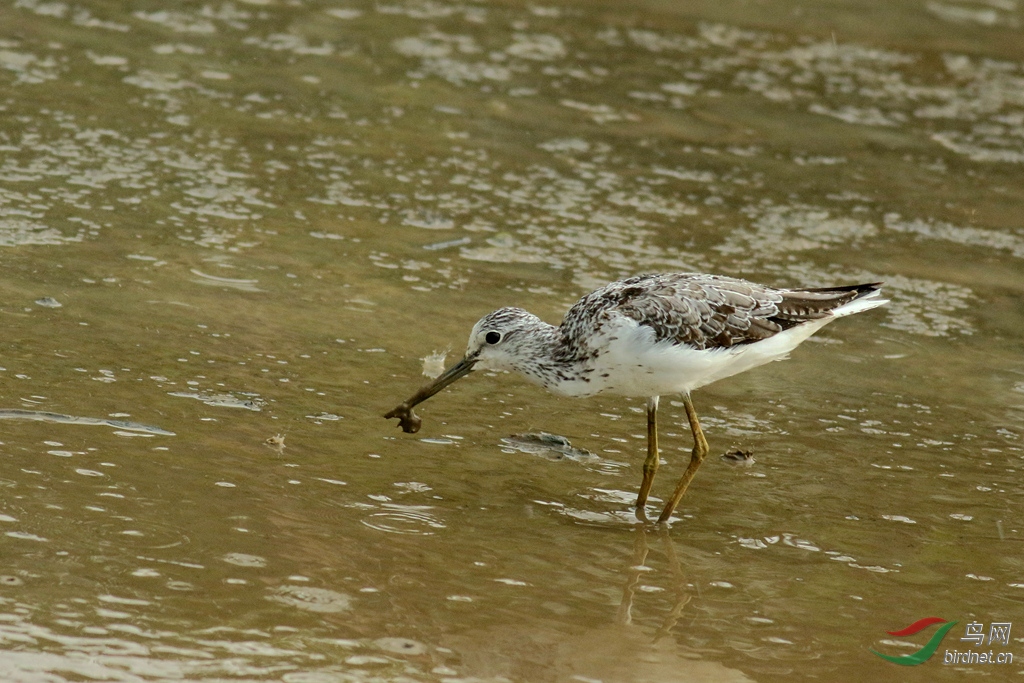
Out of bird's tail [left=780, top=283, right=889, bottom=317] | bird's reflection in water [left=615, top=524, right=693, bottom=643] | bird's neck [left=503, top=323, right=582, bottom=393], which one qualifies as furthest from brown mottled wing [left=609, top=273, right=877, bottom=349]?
bird's reflection in water [left=615, top=524, right=693, bottom=643]

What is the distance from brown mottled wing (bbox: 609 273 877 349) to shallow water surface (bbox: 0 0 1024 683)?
0.88 m

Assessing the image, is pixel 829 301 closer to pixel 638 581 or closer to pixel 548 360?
pixel 548 360

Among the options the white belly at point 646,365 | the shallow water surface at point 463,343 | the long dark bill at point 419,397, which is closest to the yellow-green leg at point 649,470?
the shallow water surface at point 463,343

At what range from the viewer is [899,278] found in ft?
36.4

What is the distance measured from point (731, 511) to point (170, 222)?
5.18 meters

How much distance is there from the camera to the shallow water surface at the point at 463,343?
5957 millimetres

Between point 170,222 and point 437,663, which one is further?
point 170,222

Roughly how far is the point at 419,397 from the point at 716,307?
5.85ft

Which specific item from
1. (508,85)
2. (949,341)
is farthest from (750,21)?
(949,341)

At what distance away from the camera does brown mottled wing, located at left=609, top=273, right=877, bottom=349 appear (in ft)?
24.5

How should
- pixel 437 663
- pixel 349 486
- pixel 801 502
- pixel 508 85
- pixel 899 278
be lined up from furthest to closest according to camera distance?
pixel 508 85 < pixel 899 278 < pixel 801 502 < pixel 349 486 < pixel 437 663

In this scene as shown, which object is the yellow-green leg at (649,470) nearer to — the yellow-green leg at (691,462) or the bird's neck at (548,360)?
the yellow-green leg at (691,462)

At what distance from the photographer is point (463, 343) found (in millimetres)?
9188

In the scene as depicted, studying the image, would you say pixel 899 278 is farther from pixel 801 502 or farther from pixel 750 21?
pixel 750 21
